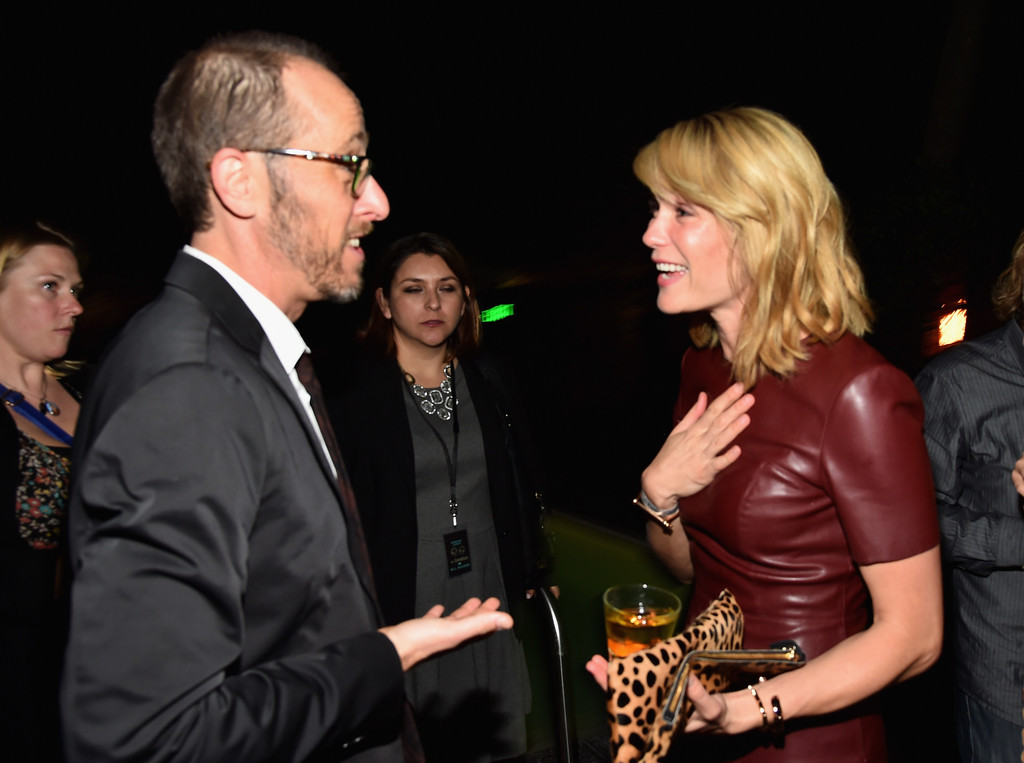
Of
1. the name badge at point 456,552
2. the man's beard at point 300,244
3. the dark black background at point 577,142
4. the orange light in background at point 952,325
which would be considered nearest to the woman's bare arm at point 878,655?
the man's beard at point 300,244

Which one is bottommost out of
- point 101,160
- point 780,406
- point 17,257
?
point 780,406

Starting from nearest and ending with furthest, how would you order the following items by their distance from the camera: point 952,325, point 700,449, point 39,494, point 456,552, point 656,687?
1. point 656,687
2. point 700,449
3. point 39,494
4. point 456,552
5. point 952,325

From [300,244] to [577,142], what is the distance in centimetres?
715

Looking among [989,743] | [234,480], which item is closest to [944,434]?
[989,743]

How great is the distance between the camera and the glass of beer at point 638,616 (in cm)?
151

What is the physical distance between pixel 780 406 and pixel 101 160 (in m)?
6.90

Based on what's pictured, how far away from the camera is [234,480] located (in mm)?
1053

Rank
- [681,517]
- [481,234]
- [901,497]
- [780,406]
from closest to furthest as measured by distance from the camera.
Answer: [901,497], [780,406], [681,517], [481,234]

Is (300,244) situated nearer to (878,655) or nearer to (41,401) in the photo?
(878,655)

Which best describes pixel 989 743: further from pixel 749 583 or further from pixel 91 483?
pixel 91 483

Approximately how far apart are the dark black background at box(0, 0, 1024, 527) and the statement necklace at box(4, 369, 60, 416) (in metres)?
3.05

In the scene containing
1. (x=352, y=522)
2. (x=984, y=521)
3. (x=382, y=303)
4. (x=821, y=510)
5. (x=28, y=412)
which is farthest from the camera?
(x=382, y=303)

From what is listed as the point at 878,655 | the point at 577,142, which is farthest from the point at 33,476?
the point at 577,142

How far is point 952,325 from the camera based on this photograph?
5.75 metres
